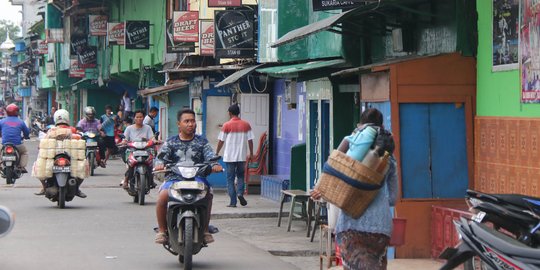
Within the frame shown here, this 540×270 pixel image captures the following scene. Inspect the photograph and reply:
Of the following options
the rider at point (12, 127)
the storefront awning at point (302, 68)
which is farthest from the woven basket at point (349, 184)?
the rider at point (12, 127)

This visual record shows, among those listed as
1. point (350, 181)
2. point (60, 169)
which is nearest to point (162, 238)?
point (350, 181)

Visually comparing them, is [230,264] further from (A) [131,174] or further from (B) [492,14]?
(A) [131,174]

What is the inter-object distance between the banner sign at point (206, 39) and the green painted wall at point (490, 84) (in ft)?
39.0

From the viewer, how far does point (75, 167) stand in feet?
59.3

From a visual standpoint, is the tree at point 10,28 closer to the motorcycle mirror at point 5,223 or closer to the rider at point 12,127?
the rider at point 12,127

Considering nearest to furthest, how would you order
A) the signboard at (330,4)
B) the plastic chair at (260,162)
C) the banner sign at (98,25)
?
the signboard at (330,4), the plastic chair at (260,162), the banner sign at (98,25)

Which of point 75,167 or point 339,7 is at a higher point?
point 339,7

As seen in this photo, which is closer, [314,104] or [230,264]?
[230,264]

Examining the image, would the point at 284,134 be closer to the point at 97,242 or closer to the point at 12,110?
the point at 12,110

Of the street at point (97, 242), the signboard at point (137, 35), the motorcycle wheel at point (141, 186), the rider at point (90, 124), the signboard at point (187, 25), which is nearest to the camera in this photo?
the street at point (97, 242)

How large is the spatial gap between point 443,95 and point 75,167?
8.15 m

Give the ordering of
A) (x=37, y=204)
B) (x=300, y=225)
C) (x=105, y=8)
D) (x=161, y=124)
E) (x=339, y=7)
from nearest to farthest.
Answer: (x=339, y=7) < (x=300, y=225) < (x=37, y=204) < (x=161, y=124) < (x=105, y=8)

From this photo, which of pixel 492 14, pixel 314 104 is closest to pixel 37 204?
pixel 314 104

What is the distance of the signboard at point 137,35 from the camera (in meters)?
32.8
